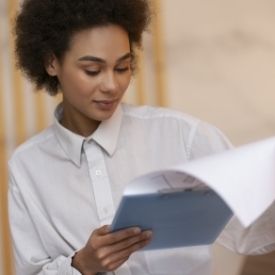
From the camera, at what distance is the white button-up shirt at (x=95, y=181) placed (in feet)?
4.77

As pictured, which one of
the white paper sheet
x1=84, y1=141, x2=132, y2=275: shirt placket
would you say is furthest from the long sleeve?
the white paper sheet

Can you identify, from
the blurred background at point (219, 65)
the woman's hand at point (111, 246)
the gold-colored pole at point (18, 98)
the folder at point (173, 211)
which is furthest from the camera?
the blurred background at point (219, 65)

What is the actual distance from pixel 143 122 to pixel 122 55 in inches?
8.5

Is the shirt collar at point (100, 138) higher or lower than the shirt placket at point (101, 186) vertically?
higher

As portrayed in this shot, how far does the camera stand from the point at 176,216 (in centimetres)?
108

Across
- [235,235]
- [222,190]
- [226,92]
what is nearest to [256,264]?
[226,92]

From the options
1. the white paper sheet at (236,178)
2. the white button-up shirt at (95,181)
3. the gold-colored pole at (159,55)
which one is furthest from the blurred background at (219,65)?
the white paper sheet at (236,178)

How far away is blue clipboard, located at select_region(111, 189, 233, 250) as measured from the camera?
0.98 meters

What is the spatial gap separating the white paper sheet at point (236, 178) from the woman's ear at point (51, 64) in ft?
2.11

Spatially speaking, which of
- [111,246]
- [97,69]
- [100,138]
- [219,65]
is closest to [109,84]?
[97,69]

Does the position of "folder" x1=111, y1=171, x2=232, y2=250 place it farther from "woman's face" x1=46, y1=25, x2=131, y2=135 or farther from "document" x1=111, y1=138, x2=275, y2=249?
"woman's face" x1=46, y1=25, x2=131, y2=135

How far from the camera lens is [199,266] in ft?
4.77

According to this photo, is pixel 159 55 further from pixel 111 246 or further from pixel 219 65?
pixel 111 246

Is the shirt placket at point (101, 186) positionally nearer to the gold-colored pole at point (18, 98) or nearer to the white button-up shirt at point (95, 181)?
the white button-up shirt at point (95, 181)
